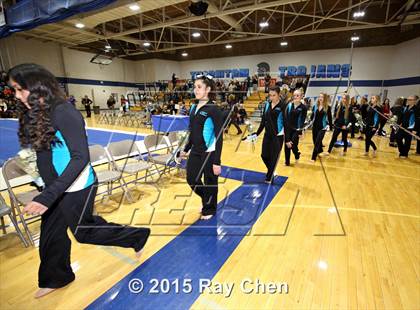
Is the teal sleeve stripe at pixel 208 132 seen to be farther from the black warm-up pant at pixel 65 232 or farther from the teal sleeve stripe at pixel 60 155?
the teal sleeve stripe at pixel 60 155

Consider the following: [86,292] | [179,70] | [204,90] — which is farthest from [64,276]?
[179,70]

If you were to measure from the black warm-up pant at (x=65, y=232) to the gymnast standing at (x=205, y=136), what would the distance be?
973mm

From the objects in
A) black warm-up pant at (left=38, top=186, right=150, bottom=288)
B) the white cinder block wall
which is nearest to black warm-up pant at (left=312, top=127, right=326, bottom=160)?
black warm-up pant at (left=38, top=186, right=150, bottom=288)

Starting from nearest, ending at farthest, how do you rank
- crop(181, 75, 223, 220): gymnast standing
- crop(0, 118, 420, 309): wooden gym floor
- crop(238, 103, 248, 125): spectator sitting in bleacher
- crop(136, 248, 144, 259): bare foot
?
crop(0, 118, 420, 309): wooden gym floor, crop(136, 248, 144, 259): bare foot, crop(181, 75, 223, 220): gymnast standing, crop(238, 103, 248, 125): spectator sitting in bleacher

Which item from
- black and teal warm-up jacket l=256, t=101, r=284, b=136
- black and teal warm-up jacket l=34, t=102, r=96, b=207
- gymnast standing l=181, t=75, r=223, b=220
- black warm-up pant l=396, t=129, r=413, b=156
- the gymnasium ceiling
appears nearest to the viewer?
black and teal warm-up jacket l=34, t=102, r=96, b=207

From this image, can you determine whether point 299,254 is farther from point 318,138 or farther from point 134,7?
point 134,7

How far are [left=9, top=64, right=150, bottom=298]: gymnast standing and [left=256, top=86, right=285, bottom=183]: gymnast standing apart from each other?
2860 millimetres

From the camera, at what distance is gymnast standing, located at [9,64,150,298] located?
51.8 inches

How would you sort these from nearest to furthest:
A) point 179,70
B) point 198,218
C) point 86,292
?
point 86,292 → point 198,218 → point 179,70

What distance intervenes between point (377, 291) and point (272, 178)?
228 cm

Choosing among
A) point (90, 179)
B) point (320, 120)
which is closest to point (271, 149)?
point (320, 120)

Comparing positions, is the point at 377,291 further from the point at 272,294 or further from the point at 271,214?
the point at 271,214

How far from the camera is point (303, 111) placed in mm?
4957

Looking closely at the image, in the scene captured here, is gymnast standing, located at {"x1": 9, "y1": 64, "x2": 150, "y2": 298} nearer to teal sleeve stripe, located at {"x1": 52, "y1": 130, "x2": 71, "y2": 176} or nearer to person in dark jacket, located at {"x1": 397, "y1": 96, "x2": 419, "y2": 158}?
teal sleeve stripe, located at {"x1": 52, "y1": 130, "x2": 71, "y2": 176}
